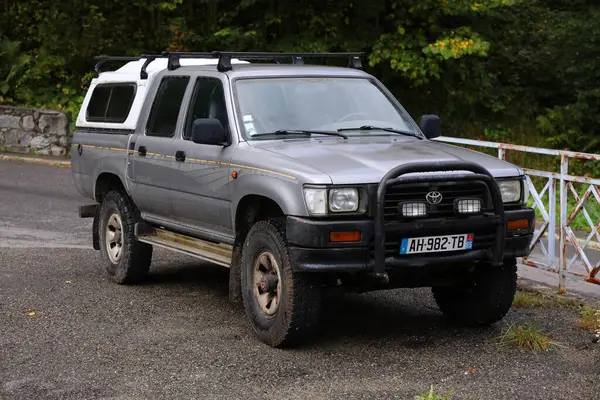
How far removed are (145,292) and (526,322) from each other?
3.40 meters

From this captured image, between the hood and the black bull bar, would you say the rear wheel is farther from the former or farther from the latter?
the black bull bar

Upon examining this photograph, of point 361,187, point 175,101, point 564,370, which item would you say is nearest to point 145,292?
point 175,101

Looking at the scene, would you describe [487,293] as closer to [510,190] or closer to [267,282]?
[510,190]

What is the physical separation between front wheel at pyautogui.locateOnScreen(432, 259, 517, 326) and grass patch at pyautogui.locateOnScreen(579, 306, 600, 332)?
2.03 feet

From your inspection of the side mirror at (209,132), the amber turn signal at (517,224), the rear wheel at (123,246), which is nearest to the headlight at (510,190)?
the amber turn signal at (517,224)

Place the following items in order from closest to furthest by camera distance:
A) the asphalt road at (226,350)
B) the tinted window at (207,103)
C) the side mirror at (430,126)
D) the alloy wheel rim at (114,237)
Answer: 1. the asphalt road at (226,350)
2. the tinted window at (207,103)
3. the side mirror at (430,126)
4. the alloy wheel rim at (114,237)

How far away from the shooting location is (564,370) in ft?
23.5

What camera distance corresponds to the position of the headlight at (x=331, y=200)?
722cm

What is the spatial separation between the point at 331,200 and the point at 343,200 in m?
0.08

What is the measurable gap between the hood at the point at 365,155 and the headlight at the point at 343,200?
0.21 ft

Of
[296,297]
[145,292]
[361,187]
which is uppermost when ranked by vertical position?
[361,187]

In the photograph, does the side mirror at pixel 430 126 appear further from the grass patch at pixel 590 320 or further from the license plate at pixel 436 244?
the grass patch at pixel 590 320

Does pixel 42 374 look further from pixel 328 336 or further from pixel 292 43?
pixel 292 43

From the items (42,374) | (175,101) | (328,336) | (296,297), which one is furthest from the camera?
(175,101)
